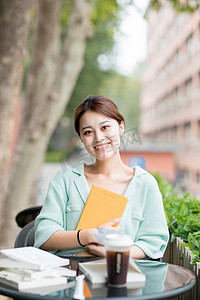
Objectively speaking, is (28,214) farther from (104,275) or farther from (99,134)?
(104,275)

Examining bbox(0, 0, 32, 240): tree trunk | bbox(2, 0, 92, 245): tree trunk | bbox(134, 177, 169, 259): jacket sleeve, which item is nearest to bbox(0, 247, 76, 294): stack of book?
bbox(134, 177, 169, 259): jacket sleeve

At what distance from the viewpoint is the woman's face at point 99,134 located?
268 cm

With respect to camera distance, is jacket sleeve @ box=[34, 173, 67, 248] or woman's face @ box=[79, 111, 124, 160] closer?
jacket sleeve @ box=[34, 173, 67, 248]

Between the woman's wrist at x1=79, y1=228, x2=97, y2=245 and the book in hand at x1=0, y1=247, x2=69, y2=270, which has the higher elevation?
the woman's wrist at x1=79, y1=228, x2=97, y2=245

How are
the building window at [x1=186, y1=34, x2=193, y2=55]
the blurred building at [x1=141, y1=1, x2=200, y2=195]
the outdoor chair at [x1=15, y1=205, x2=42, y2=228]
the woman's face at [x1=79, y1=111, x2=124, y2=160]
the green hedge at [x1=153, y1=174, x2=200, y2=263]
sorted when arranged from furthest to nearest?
the building window at [x1=186, y1=34, x2=193, y2=55] → the blurred building at [x1=141, y1=1, x2=200, y2=195] → the outdoor chair at [x1=15, y1=205, x2=42, y2=228] → the green hedge at [x1=153, y1=174, x2=200, y2=263] → the woman's face at [x1=79, y1=111, x2=124, y2=160]

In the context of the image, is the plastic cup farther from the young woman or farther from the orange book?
the orange book

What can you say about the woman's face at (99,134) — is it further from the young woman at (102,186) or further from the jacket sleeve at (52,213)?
the jacket sleeve at (52,213)

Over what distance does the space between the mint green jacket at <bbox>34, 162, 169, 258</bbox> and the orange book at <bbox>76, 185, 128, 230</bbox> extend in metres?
0.06

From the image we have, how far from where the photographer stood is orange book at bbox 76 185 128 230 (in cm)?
258

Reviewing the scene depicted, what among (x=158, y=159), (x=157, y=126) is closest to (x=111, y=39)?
(x=158, y=159)

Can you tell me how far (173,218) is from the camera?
3.46 metres

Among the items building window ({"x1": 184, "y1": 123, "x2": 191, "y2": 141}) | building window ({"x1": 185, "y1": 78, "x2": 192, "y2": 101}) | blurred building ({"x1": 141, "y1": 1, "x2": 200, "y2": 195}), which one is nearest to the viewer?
blurred building ({"x1": 141, "y1": 1, "x2": 200, "y2": 195})

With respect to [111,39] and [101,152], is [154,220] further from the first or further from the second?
[111,39]

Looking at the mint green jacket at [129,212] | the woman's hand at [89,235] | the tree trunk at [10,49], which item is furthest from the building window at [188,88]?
the woman's hand at [89,235]
